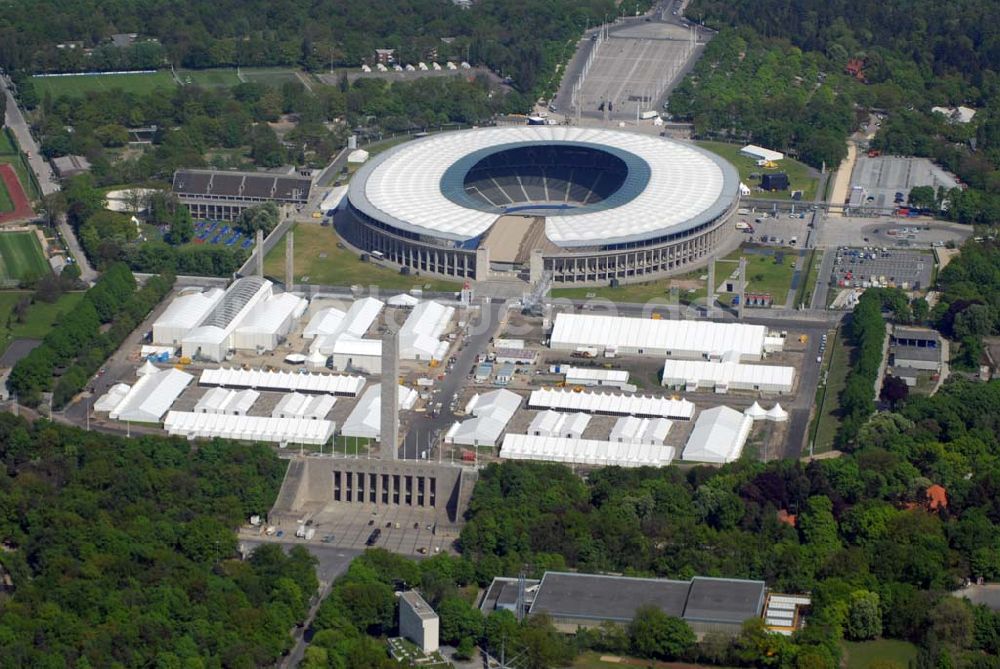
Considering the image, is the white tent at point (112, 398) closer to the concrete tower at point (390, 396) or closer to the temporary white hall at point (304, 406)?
the temporary white hall at point (304, 406)

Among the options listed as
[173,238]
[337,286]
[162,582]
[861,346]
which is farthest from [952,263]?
[162,582]

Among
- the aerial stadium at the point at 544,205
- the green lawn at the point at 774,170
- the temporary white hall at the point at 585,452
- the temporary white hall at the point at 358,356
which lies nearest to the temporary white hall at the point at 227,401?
the temporary white hall at the point at 358,356

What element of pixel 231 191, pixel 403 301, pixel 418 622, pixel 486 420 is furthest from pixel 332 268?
pixel 418 622

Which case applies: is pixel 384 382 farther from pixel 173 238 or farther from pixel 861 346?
pixel 173 238

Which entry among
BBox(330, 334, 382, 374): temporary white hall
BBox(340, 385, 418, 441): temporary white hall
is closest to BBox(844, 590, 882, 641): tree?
BBox(340, 385, 418, 441): temporary white hall

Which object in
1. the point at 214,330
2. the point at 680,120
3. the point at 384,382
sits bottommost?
the point at 680,120

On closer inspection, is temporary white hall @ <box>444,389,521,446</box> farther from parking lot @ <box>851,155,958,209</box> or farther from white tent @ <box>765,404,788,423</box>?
parking lot @ <box>851,155,958,209</box>
